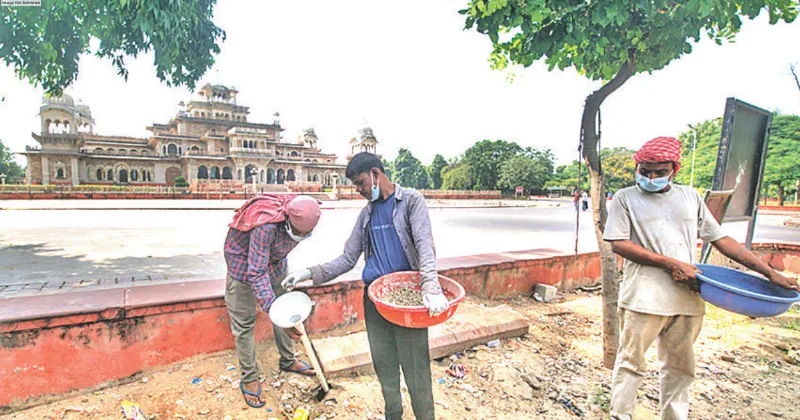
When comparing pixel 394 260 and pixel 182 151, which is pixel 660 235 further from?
pixel 182 151

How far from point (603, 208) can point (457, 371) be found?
70.9 inches

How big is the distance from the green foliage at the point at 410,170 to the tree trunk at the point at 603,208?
63.1 m

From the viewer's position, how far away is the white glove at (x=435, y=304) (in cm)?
169

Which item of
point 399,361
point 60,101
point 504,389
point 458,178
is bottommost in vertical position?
point 504,389

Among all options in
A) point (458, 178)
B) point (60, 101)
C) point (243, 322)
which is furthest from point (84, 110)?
point (243, 322)

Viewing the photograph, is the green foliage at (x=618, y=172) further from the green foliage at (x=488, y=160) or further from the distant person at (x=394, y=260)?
the distant person at (x=394, y=260)

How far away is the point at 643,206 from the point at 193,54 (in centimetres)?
620

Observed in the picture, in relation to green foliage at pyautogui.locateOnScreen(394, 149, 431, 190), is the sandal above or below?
Answer: below

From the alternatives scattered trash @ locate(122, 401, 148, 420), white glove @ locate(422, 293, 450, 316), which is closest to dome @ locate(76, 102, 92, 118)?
scattered trash @ locate(122, 401, 148, 420)

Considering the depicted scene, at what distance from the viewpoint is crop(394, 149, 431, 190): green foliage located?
6619 cm

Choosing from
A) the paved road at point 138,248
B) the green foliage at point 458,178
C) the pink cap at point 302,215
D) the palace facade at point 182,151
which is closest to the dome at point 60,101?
the palace facade at point 182,151

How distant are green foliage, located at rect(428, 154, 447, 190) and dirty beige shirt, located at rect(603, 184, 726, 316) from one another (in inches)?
2493

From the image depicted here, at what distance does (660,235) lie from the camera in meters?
1.96

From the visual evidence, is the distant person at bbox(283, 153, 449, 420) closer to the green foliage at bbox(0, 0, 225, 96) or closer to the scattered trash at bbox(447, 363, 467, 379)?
the scattered trash at bbox(447, 363, 467, 379)
